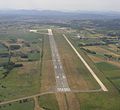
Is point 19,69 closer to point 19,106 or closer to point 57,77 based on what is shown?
point 57,77

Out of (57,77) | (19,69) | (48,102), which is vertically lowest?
(19,69)

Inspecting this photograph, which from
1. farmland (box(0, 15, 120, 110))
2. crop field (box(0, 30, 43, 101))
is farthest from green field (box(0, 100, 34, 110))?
crop field (box(0, 30, 43, 101))

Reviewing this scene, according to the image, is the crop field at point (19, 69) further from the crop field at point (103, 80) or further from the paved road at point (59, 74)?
the crop field at point (103, 80)

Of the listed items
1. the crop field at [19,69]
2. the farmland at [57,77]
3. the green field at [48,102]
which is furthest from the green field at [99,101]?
the crop field at [19,69]

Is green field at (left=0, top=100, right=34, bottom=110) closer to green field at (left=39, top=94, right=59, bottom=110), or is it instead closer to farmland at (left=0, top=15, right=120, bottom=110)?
farmland at (left=0, top=15, right=120, bottom=110)

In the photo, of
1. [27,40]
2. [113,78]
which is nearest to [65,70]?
[113,78]

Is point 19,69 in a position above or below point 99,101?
below

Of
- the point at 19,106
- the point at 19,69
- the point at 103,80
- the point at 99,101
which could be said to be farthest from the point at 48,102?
the point at 19,69

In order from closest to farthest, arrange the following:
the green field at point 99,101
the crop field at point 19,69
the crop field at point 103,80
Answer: the green field at point 99,101, the crop field at point 103,80, the crop field at point 19,69

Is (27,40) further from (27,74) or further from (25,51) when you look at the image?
(27,74)

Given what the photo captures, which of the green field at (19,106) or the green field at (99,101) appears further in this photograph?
the green field at (99,101)

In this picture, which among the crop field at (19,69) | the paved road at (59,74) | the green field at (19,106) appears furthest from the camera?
the paved road at (59,74)

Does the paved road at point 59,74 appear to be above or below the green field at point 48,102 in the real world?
below
